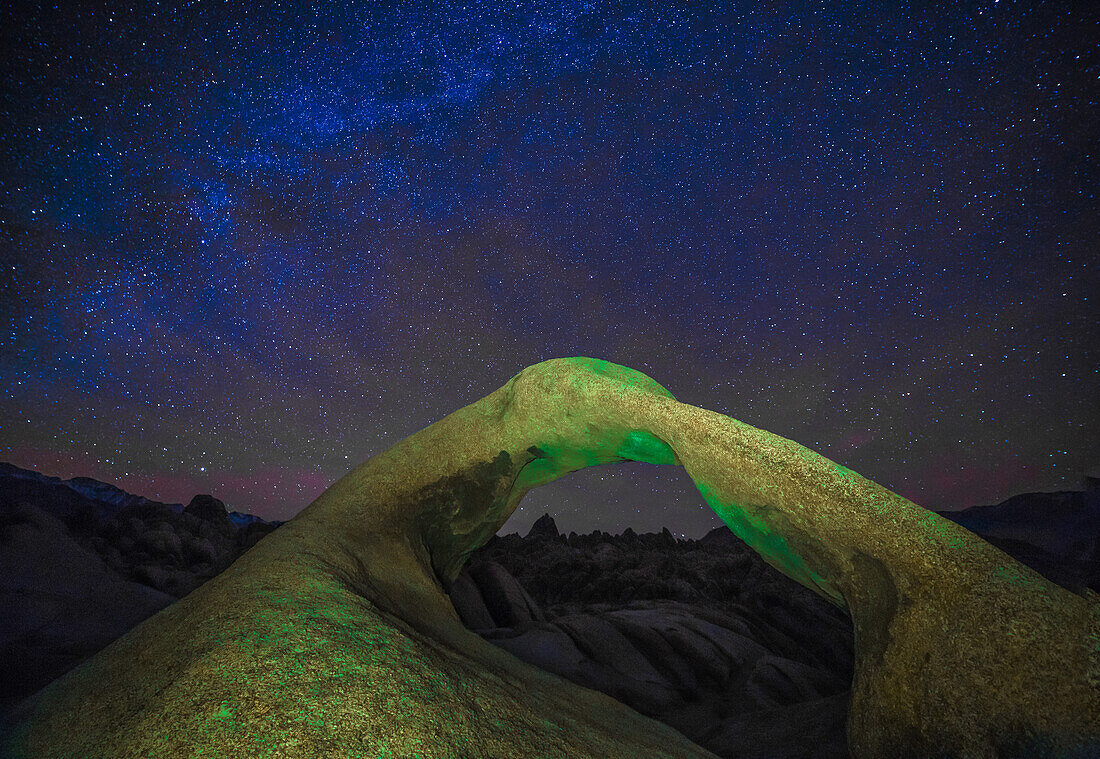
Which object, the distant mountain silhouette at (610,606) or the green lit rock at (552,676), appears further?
the distant mountain silhouette at (610,606)

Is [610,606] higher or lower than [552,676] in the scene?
lower

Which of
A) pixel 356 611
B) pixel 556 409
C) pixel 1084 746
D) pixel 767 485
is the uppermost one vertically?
pixel 556 409

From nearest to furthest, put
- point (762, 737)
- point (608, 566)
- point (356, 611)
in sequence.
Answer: point (356, 611) → point (762, 737) → point (608, 566)

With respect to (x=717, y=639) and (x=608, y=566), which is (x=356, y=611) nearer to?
(x=717, y=639)

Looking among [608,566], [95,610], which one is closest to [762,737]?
[608,566]

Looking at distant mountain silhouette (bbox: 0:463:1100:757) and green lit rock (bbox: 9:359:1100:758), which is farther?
distant mountain silhouette (bbox: 0:463:1100:757)

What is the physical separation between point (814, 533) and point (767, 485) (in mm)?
456

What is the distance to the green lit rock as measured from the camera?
6.54ft

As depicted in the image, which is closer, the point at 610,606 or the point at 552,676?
the point at 552,676

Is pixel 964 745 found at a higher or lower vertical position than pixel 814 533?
lower

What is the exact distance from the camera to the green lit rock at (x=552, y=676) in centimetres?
199

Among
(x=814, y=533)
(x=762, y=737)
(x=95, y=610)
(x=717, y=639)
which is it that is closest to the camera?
(x=814, y=533)

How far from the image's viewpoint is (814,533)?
339cm

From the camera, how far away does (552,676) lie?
4.36 m
